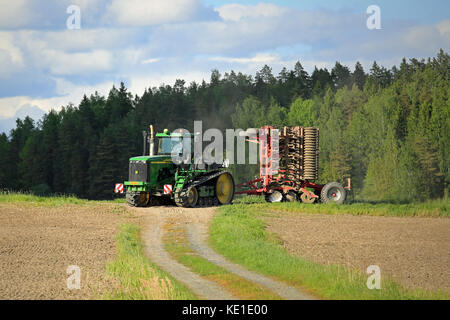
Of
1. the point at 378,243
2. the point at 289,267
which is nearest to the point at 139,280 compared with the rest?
the point at 289,267

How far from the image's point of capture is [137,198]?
2906 centimetres

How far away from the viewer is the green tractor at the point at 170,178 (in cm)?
2808

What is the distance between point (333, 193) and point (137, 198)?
37.0ft

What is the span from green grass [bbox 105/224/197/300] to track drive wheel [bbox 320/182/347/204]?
18050 mm

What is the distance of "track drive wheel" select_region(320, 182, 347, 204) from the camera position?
3300cm

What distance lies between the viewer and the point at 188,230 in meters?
21.6

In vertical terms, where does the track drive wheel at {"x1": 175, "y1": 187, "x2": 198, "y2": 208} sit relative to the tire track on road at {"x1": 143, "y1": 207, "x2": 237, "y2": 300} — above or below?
above

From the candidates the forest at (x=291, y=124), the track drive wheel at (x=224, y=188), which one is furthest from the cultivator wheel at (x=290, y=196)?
the forest at (x=291, y=124)

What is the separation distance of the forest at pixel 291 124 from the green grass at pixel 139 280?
135 ft

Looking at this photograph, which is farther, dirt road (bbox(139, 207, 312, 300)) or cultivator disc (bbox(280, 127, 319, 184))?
cultivator disc (bbox(280, 127, 319, 184))

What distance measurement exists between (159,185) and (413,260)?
14570 millimetres

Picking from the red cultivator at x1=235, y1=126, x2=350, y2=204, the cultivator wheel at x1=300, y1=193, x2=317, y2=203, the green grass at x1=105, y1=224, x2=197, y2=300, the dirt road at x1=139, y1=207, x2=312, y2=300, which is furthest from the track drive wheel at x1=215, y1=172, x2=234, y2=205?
the green grass at x1=105, y1=224, x2=197, y2=300

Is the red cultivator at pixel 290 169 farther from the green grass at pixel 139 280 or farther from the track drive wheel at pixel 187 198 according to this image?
the green grass at pixel 139 280

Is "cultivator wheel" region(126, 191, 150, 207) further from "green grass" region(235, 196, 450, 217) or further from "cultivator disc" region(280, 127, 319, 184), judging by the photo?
"cultivator disc" region(280, 127, 319, 184)
